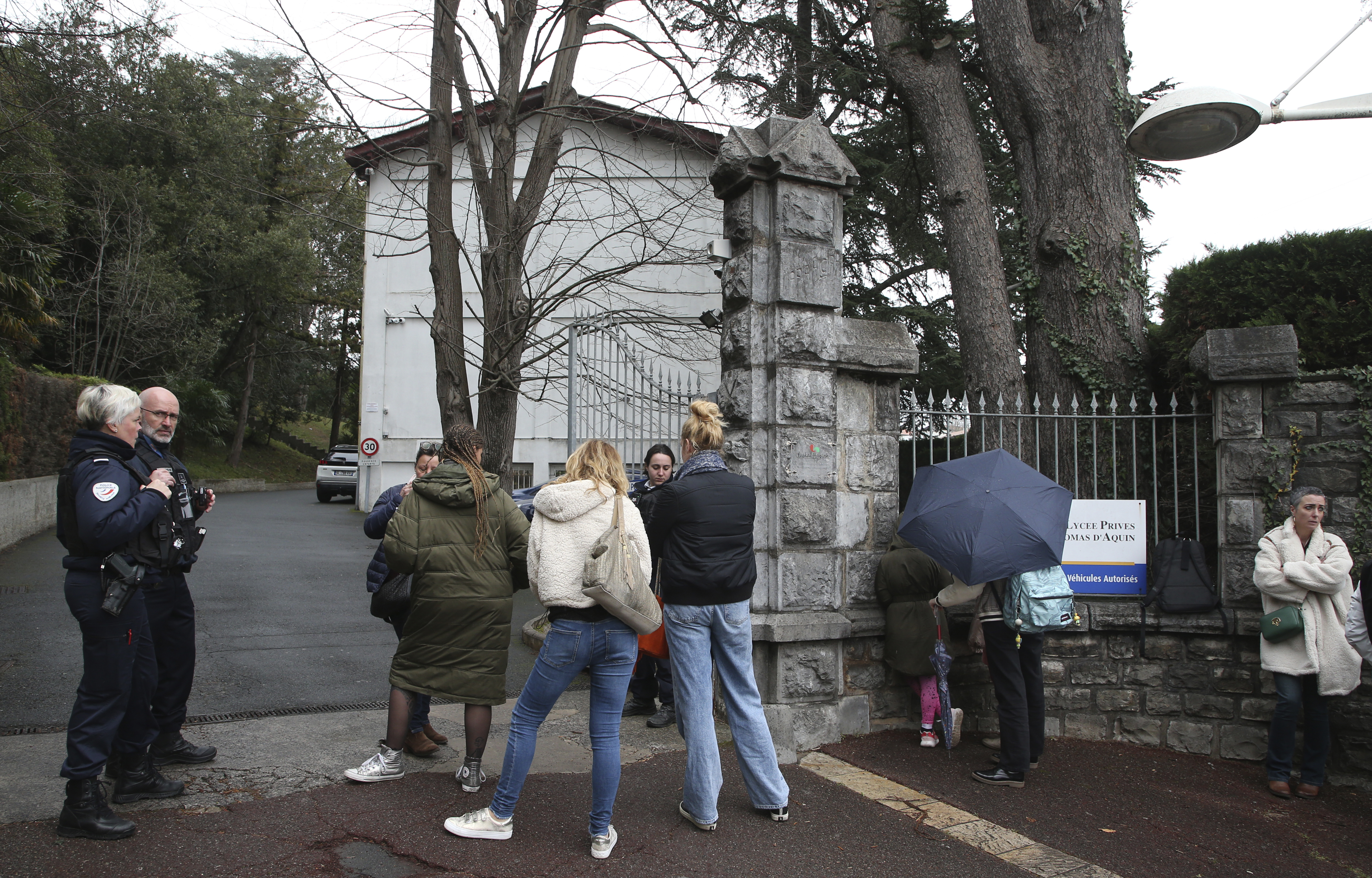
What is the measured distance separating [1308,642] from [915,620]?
7.01 ft

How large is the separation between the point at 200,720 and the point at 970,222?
743 cm

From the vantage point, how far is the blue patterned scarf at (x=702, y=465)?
13.9 feet

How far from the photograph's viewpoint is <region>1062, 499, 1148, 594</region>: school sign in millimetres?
6094

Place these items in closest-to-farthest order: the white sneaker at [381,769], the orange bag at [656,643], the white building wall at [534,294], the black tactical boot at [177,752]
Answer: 1. the white sneaker at [381,769]
2. the black tactical boot at [177,752]
3. the orange bag at [656,643]
4. the white building wall at [534,294]

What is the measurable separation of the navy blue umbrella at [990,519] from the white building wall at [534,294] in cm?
658

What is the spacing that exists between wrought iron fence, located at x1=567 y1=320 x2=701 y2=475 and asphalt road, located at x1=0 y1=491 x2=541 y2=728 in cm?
198

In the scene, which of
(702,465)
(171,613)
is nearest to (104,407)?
(171,613)

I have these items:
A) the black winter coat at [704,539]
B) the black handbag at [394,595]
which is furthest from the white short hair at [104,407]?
the black winter coat at [704,539]

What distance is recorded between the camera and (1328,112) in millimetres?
4840

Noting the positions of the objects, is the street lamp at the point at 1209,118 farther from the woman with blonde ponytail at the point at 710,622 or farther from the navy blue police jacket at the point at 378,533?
the navy blue police jacket at the point at 378,533

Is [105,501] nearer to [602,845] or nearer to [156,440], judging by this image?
[156,440]

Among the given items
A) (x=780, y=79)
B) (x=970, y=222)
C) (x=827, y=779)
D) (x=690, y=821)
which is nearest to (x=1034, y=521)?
(x=827, y=779)

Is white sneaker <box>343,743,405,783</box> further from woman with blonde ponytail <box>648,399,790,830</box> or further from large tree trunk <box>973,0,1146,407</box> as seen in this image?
large tree trunk <box>973,0,1146,407</box>

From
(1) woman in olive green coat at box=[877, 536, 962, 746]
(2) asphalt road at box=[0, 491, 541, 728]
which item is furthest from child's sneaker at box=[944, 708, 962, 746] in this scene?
(2) asphalt road at box=[0, 491, 541, 728]
